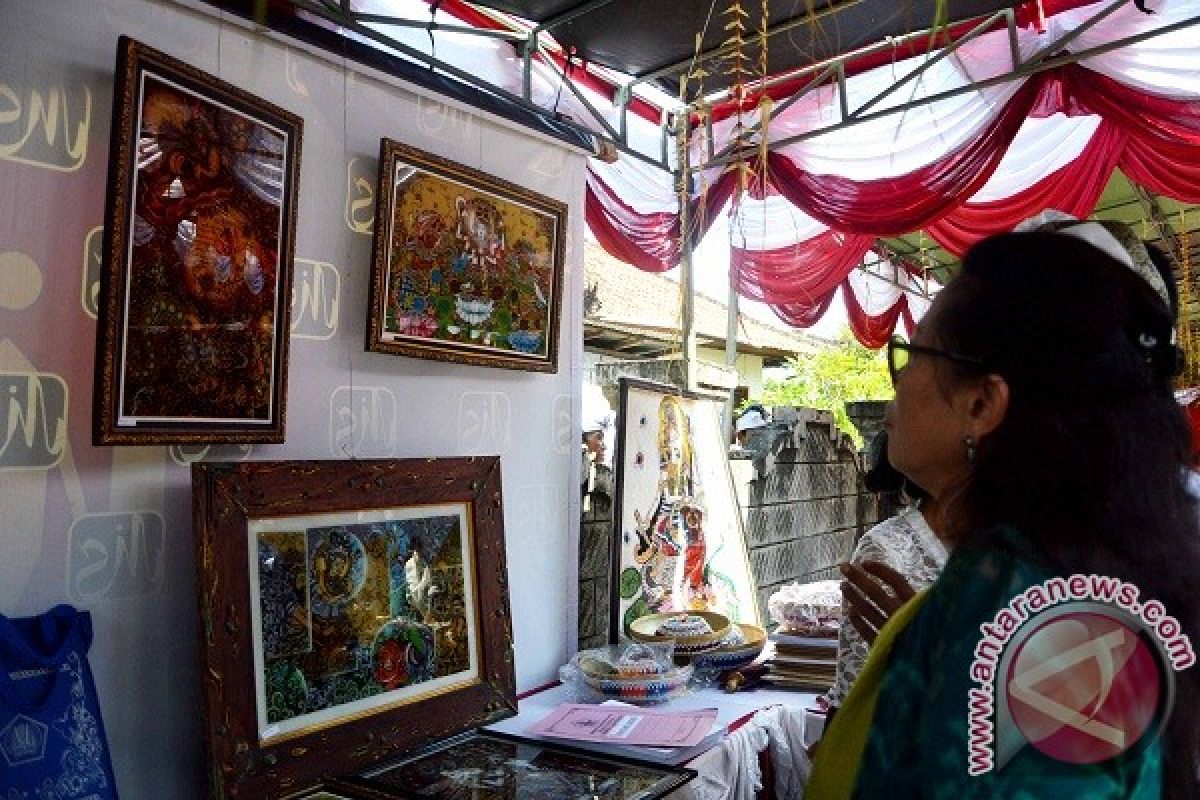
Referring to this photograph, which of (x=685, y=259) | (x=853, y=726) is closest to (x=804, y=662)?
(x=853, y=726)

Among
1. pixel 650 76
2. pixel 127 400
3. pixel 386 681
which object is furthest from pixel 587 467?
pixel 127 400

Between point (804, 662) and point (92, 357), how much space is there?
6.09 feet

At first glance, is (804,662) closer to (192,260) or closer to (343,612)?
(343,612)

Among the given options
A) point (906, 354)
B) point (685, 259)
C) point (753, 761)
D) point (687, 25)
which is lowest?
point (753, 761)

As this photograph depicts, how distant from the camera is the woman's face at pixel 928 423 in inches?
38.4

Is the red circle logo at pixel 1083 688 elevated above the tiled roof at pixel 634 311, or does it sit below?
below

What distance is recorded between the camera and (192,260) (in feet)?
5.10

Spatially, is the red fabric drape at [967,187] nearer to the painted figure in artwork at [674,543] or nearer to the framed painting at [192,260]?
the painted figure in artwork at [674,543]

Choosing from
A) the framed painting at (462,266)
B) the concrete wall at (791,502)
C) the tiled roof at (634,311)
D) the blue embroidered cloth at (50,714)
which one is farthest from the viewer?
the tiled roof at (634,311)

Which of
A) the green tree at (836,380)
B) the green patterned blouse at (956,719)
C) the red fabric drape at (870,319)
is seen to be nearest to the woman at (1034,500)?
the green patterned blouse at (956,719)

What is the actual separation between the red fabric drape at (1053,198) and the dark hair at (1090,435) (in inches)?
90.7

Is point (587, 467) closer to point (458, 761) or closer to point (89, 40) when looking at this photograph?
point (458, 761)

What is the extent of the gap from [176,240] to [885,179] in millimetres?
2639

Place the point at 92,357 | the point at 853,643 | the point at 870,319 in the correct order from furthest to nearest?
the point at 870,319 → the point at 853,643 → the point at 92,357
